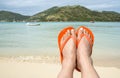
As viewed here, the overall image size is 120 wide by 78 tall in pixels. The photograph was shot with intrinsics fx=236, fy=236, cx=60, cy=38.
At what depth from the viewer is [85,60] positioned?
211 cm

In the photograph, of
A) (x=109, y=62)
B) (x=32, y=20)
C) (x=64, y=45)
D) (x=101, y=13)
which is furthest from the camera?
(x=32, y=20)

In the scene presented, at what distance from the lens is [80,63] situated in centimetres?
211

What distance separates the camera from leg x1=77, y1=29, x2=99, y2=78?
1858 millimetres

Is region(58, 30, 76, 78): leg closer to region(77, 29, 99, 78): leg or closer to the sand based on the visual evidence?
region(77, 29, 99, 78): leg

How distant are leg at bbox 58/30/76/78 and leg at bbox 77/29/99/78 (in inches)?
2.2

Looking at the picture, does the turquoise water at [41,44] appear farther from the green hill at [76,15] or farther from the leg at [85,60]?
the green hill at [76,15]

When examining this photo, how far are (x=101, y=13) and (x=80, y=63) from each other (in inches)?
2725

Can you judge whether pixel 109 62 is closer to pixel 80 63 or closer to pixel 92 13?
pixel 80 63

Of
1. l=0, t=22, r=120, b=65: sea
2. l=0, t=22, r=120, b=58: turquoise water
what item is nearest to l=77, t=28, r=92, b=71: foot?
l=0, t=22, r=120, b=65: sea

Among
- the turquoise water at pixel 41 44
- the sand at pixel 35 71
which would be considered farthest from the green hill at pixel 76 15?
the sand at pixel 35 71

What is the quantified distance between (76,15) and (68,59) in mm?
66821

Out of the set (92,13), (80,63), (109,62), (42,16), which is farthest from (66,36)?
(42,16)

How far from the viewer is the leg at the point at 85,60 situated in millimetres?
1858

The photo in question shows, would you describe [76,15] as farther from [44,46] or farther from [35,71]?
[35,71]
